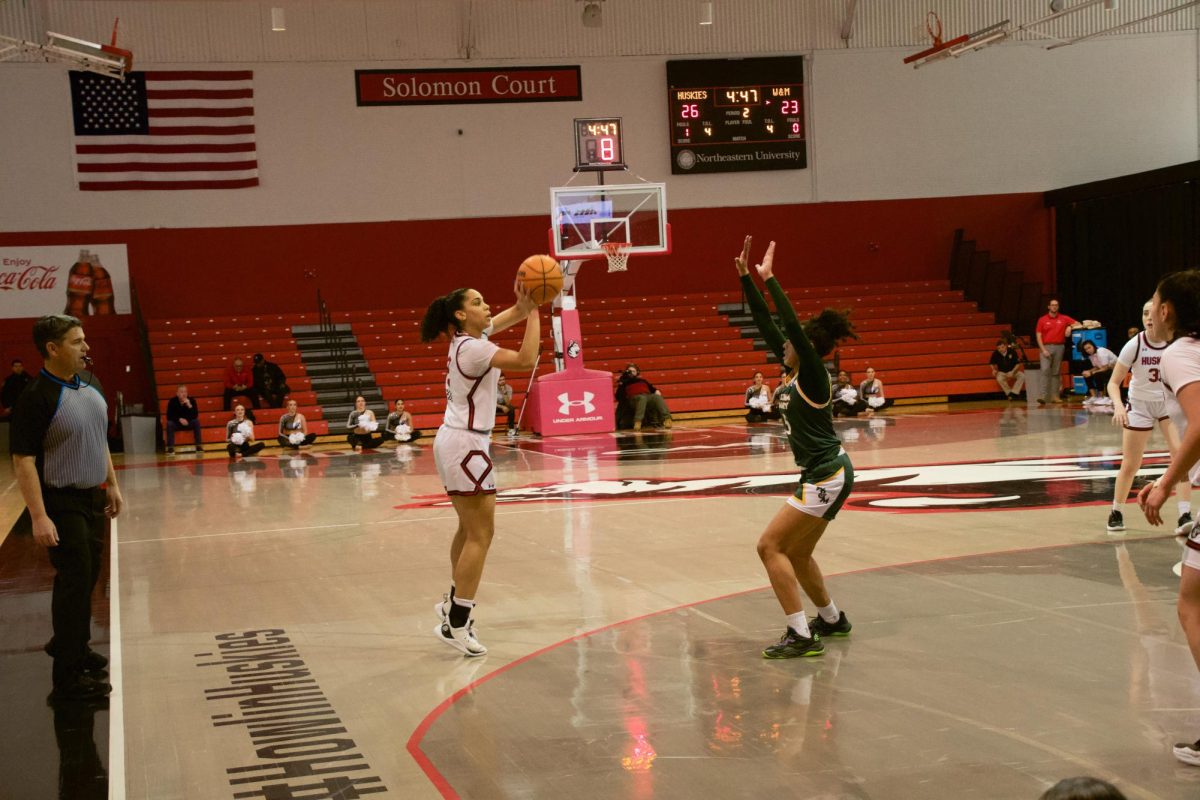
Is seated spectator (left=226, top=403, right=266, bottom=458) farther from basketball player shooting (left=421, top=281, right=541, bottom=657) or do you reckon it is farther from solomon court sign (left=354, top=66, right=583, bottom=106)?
basketball player shooting (left=421, top=281, right=541, bottom=657)

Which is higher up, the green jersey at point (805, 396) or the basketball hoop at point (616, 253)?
the basketball hoop at point (616, 253)

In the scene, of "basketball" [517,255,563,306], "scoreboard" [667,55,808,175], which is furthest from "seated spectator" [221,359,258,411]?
"basketball" [517,255,563,306]

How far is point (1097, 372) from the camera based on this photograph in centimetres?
2152

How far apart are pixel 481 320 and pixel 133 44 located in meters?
22.1

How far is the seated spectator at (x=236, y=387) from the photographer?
75.0 feet

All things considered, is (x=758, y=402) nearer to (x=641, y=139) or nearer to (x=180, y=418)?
(x=641, y=139)

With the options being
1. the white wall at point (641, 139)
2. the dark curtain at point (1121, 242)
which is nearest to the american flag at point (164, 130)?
the white wall at point (641, 139)

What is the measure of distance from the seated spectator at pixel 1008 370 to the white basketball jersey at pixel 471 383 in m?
19.9

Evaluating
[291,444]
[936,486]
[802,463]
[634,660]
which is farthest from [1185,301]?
[291,444]

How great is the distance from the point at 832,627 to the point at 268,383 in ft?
60.9

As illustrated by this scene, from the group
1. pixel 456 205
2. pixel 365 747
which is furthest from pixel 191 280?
pixel 365 747

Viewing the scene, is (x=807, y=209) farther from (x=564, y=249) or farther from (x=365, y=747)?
(x=365, y=747)

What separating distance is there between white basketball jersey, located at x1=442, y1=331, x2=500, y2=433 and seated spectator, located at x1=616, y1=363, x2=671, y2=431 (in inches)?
597

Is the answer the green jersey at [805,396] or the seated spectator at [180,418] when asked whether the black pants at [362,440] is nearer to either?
the seated spectator at [180,418]
